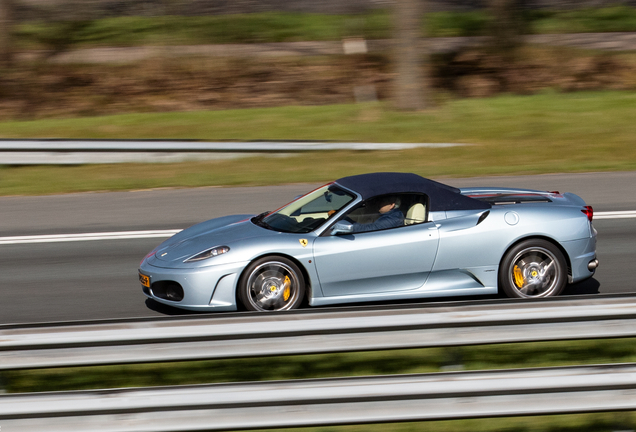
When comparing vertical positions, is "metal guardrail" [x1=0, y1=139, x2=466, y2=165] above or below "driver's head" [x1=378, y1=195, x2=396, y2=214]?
above

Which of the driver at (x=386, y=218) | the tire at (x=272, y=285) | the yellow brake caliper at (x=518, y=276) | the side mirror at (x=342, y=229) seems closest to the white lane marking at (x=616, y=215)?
the yellow brake caliper at (x=518, y=276)

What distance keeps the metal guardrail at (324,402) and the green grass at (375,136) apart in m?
9.04

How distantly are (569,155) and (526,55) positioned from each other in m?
9.83

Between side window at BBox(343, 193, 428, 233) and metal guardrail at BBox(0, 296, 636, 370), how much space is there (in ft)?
7.27

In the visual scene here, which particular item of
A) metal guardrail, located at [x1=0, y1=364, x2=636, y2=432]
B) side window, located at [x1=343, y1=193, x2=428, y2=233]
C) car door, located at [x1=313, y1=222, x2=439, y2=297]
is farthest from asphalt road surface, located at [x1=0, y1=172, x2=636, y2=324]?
metal guardrail, located at [x1=0, y1=364, x2=636, y2=432]

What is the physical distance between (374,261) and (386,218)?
18.3 inches

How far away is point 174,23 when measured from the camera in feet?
85.7

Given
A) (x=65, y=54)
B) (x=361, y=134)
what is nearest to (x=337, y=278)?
(x=361, y=134)

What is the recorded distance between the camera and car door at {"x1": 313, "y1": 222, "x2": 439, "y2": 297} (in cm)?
642

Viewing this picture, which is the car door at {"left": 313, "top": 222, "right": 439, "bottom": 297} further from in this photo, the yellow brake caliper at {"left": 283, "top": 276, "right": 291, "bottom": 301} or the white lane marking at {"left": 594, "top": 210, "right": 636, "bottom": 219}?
the white lane marking at {"left": 594, "top": 210, "right": 636, "bottom": 219}

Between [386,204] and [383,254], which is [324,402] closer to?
[383,254]

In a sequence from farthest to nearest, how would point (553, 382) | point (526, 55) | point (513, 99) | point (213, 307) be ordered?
point (526, 55)
point (513, 99)
point (213, 307)
point (553, 382)

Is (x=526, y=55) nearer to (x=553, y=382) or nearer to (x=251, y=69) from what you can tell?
(x=251, y=69)

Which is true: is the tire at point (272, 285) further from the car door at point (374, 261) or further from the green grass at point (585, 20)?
the green grass at point (585, 20)
